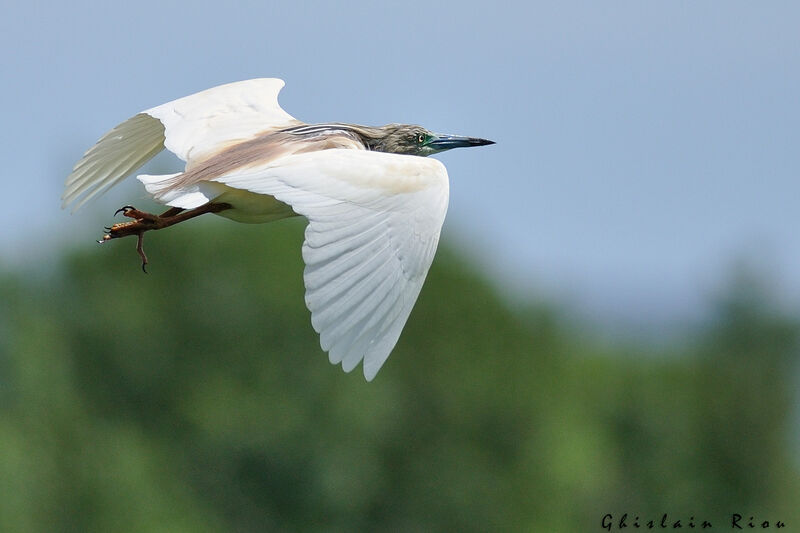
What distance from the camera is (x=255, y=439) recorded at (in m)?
42.0

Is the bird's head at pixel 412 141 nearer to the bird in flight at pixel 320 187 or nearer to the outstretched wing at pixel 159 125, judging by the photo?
the bird in flight at pixel 320 187

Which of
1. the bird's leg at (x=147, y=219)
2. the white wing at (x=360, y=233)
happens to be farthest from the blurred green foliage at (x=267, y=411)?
the white wing at (x=360, y=233)

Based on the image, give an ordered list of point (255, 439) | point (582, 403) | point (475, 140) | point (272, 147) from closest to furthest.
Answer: point (272, 147)
point (475, 140)
point (255, 439)
point (582, 403)

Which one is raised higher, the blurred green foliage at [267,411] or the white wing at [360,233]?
the white wing at [360,233]

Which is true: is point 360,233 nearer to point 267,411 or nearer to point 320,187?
point 320,187

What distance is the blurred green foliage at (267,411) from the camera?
4156 cm

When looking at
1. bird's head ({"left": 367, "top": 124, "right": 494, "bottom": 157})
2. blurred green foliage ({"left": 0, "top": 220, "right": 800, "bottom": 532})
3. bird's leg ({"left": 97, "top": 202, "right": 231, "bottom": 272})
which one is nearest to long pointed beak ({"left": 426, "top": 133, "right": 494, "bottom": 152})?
bird's head ({"left": 367, "top": 124, "right": 494, "bottom": 157})

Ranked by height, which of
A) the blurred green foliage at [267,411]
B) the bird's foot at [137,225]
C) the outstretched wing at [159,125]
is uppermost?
the outstretched wing at [159,125]

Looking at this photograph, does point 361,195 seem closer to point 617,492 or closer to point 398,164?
point 398,164

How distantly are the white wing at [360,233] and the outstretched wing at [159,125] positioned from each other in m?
1.64

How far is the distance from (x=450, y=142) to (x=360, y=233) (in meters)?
3.08

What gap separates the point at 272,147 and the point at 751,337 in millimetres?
45691

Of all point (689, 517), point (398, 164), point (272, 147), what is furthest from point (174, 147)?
point (689, 517)

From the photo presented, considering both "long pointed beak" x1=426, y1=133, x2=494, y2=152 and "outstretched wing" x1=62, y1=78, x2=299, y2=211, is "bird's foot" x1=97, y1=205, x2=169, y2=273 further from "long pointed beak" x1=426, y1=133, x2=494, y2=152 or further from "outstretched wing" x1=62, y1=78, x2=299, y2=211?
"long pointed beak" x1=426, y1=133, x2=494, y2=152
